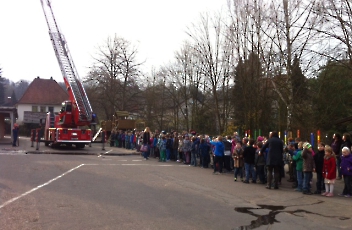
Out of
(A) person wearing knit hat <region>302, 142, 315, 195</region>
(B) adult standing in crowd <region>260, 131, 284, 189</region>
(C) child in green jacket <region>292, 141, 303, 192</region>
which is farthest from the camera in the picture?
(B) adult standing in crowd <region>260, 131, 284, 189</region>

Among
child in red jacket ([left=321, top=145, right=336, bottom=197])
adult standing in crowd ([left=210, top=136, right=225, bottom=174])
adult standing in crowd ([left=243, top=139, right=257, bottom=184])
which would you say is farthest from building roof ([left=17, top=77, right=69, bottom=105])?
child in red jacket ([left=321, top=145, right=336, bottom=197])

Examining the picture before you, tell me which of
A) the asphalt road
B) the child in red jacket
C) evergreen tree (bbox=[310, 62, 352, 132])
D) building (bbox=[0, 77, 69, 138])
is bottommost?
the asphalt road

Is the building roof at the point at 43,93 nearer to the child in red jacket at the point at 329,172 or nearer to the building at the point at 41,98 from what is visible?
the building at the point at 41,98

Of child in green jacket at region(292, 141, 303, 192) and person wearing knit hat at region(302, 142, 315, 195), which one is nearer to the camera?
person wearing knit hat at region(302, 142, 315, 195)

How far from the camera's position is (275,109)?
2927 cm

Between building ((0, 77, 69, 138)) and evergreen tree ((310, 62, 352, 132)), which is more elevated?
building ((0, 77, 69, 138))

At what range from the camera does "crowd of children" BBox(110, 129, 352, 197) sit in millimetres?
12891

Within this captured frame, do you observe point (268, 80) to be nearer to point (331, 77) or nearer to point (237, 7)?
point (331, 77)

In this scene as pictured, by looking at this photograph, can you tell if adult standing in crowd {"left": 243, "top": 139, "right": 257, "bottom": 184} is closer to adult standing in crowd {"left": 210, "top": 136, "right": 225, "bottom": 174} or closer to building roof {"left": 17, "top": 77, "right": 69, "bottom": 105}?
adult standing in crowd {"left": 210, "top": 136, "right": 225, "bottom": 174}

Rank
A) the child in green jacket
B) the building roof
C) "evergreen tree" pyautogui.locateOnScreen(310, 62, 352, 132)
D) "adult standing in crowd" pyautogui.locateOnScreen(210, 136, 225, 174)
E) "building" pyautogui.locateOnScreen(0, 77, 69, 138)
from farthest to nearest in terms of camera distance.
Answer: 1. the building roof
2. "building" pyautogui.locateOnScreen(0, 77, 69, 138)
3. "evergreen tree" pyautogui.locateOnScreen(310, 62, 352, 132)
4. "adult standing in crowd" pyautogui.locateOnScreen(210, 136, 225, 174)
5. the child in green jacket

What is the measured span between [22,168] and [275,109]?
1799 centimetres

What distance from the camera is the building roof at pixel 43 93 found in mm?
80400

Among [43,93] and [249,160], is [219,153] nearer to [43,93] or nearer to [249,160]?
[249,160]

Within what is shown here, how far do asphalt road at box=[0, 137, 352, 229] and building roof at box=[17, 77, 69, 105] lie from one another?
6745cm
